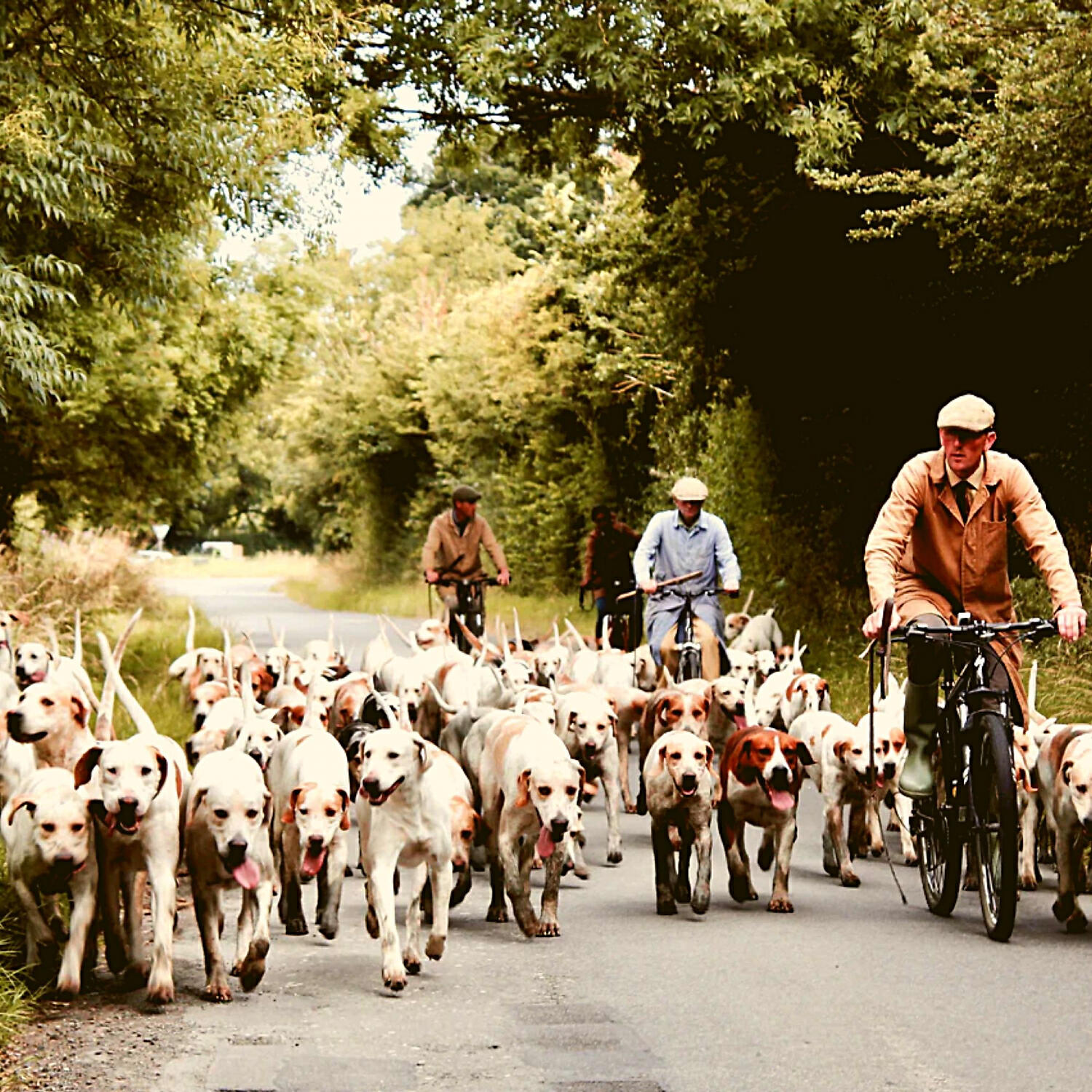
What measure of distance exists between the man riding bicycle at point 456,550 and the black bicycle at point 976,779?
8.90 m

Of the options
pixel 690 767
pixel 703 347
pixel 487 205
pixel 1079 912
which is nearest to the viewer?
pixel 1079 912

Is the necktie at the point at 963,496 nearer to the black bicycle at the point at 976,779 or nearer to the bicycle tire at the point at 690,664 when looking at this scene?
the black bicycle at the point at 976,779

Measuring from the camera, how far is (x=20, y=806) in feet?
24.7

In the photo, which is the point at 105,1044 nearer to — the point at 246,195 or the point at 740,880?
the point at 740,880

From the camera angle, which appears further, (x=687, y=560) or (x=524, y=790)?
(x=687, y=560)

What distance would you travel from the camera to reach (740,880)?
9898 millimetres

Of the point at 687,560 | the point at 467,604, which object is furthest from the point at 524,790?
the point at 467,604

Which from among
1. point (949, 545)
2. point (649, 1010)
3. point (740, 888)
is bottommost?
point (649, 1010)

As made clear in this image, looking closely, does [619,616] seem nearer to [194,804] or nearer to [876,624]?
[876,624]

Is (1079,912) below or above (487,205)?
below

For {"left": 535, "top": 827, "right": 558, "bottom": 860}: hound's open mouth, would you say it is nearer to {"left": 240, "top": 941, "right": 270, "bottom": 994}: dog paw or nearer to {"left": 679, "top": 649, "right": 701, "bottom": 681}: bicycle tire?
{"left": 240, "top": 941, "right": 270, "bottom": 994}: dog paw

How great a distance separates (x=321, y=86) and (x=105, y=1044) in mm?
14152

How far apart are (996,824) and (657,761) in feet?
6.08

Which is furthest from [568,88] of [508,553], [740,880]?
[508,553]
